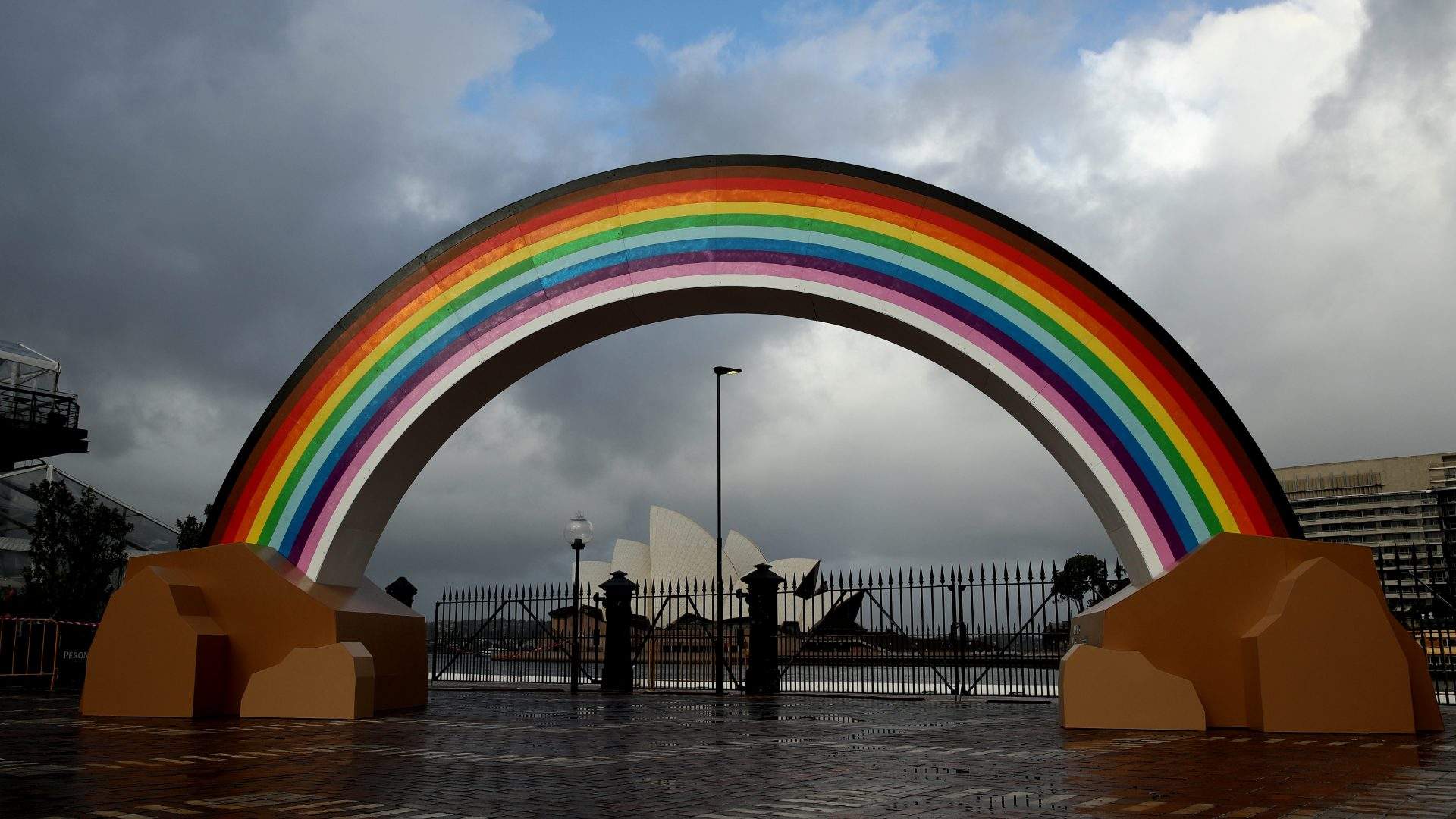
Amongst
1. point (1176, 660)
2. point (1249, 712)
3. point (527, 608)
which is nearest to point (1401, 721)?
point (1249, 712)

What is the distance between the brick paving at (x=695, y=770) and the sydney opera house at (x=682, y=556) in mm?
40775

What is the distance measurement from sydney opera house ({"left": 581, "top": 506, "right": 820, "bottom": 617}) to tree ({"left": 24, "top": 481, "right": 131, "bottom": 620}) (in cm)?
2776

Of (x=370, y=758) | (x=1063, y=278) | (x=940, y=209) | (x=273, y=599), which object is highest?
(x=940, y=209)

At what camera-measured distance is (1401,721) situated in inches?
381

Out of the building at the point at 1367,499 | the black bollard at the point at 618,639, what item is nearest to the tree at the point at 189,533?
the black bollard at the point at 618,639

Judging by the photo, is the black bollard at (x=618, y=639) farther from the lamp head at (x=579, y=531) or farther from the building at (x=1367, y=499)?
the building at (x=1367, y=499)

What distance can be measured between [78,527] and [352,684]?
1653 cm

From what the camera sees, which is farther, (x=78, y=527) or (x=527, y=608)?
(x=78, y=527)

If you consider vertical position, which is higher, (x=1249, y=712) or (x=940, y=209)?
(x=940, y=209)

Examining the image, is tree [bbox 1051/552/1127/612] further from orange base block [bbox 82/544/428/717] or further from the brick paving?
orange base block [bbox 82/544/428/717]

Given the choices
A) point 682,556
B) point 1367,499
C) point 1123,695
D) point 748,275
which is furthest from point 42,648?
point 1367,499

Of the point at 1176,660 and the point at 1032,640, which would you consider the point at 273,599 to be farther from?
the point at 1032,640

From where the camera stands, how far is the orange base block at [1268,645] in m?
9.77

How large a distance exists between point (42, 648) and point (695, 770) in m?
16.9
